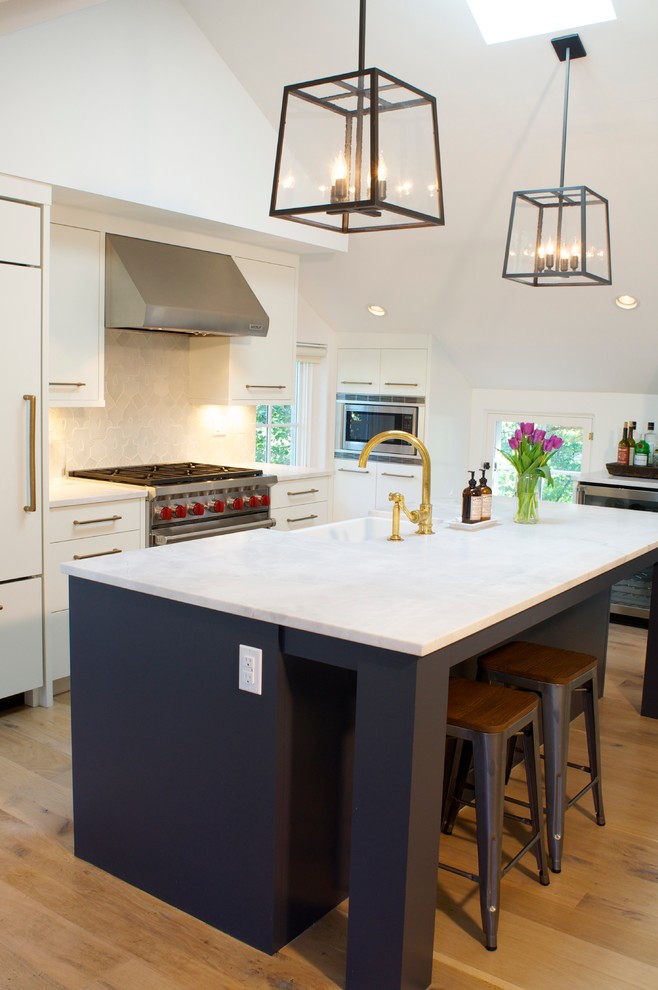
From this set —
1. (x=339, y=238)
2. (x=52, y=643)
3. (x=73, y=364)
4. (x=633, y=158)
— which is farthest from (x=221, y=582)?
(x=339, y=238)

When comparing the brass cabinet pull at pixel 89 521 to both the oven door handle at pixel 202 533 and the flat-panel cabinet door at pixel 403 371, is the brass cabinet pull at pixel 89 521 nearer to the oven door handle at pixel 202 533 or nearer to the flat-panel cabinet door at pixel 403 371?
the oven door handle at pixel 202 533

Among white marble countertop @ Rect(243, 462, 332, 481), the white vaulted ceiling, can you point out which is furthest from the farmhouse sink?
the white vaulted ceiling

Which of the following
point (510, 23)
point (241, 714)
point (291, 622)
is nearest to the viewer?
point (291, 622)

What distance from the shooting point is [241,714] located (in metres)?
2.25

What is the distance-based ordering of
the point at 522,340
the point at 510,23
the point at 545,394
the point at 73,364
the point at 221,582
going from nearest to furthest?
the point at 221,582 → the point at 510,23 → the point at 73,364 → the point at 522,340 → the point at 545,394

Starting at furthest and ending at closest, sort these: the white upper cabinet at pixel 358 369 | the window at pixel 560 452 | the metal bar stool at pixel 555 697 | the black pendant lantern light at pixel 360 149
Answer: the white upper cabinet at pixel 358 369 → the window at pixel 560 452 → the metal bar stool at pixel 555 697 → the black pendant lantern light at pixel 360 149

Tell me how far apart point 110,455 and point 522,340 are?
286cm

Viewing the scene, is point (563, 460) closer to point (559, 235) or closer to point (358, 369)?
point (358, 369)

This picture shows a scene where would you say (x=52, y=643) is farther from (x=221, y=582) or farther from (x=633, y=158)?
(x=633, y=158)

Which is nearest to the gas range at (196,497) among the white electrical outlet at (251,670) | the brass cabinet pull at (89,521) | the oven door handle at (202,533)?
the oven door handle at (202,533)

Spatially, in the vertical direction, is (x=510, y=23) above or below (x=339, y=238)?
Answer: above

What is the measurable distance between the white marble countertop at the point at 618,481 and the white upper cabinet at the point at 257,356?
1.98 m

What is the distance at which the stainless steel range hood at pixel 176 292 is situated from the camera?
4.25 metres

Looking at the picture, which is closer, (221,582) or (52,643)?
(221,582)
